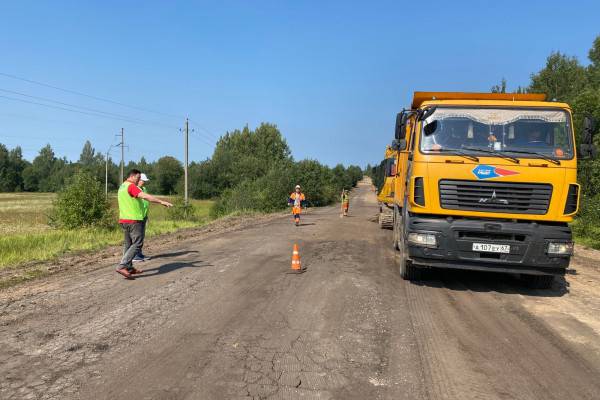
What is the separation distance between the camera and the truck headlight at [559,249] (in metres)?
6.11

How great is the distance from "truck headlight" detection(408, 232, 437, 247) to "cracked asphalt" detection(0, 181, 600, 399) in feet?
2.69

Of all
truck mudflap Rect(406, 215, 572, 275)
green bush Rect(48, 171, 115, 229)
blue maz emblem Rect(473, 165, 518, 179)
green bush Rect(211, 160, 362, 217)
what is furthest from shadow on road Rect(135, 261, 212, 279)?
green bush Rect(211, 160, 362, 217)

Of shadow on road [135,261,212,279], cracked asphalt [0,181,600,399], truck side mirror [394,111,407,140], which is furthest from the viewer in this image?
shadow on road [135,261,212,279]

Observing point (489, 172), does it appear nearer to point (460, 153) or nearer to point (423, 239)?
point (460, 153)

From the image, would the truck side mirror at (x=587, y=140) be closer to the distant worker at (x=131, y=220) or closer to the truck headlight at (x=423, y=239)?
the truck headlight at (x=423, y=239)

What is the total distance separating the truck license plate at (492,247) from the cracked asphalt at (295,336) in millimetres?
788

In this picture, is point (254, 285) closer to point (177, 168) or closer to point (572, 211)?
point (572, 211)

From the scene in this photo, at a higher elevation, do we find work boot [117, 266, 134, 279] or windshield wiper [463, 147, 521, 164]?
windshield wiper [463, 147, 521, 164]

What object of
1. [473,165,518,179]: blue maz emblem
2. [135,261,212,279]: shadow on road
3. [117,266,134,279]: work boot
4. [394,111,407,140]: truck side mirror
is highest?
[394,111,407,140]: truck side mirror

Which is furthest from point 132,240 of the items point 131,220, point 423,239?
point 423,239

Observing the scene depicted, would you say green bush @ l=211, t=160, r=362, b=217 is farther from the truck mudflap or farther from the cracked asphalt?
the truck mudflap

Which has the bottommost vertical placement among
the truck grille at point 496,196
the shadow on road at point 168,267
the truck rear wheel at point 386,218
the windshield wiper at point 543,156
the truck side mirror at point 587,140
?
the shadow on road at point 168,267

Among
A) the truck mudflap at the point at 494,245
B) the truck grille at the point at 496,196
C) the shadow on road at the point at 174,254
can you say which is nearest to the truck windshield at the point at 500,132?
the truck grille at the point at 496,196

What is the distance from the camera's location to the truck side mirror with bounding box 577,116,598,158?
6473mm
